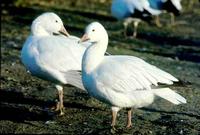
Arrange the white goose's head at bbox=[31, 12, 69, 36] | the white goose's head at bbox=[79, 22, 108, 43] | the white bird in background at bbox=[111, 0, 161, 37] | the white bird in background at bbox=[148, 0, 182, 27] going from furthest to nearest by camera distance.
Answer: the white bird in background at bbox=[148, 0, 182, 27]
the white bird in background at bbox=[111, 0, 161, 37]
the white goose's head at bbox=[31, 12, 69, 36]
the white goose's head at bbox=[79, 22, 108, 43]

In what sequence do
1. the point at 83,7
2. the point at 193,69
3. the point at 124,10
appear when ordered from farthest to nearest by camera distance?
the point at 83,7 → the point at 124,10 → the point at 193,69

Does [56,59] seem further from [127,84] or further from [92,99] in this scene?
[127,84]

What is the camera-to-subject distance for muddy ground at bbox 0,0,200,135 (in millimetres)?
8398

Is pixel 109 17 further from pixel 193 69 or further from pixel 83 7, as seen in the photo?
pixel 193 69

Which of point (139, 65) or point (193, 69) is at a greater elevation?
point (139, 65)

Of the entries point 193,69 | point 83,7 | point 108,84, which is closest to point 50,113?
point 108,84

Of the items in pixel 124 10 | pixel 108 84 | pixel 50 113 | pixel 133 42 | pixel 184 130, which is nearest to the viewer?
pixel 108 84

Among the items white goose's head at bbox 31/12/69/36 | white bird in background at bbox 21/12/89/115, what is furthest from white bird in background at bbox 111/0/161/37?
white bird in background at bbox 21/12/89/115

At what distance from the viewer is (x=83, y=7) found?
22094mm

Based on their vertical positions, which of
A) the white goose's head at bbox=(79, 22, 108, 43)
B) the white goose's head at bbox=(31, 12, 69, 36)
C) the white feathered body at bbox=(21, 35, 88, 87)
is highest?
the white goose's head at bbox=(79, 22, 108, 43)

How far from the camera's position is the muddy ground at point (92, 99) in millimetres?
8398

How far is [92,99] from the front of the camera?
387 inches

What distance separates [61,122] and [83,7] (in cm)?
1375

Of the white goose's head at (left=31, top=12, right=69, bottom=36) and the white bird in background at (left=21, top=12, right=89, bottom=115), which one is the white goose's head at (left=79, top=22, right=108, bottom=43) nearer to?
the white bird in background at (left=21, top=12, right=89, bottom=115)
